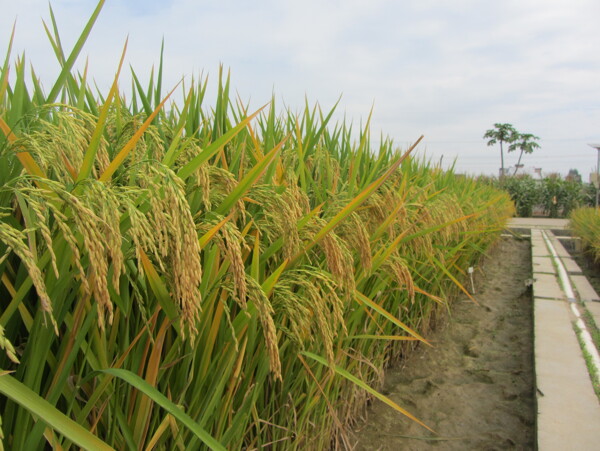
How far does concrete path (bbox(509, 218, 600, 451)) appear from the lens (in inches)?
81.7

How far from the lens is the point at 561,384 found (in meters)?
2.60

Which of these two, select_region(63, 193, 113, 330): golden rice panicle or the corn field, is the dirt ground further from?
select_region(63, 193, 113, 330): golden rice panicle

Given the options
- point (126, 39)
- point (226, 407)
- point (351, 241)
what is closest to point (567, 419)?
point (351, 241)

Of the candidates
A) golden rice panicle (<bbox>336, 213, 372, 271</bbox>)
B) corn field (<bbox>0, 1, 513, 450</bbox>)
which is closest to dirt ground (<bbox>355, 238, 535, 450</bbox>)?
corn field (<bbox>0, 1, 513, 450</bbox>)

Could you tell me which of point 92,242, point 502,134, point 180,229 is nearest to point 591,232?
point 180,229

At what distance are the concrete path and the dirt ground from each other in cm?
18

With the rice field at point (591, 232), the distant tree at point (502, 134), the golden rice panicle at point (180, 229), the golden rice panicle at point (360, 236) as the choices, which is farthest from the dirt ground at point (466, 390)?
the distant tree at point (502, 134)

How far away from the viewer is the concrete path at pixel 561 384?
2074 mm

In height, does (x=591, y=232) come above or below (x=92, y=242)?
below

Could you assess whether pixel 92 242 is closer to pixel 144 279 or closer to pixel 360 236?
pixel 144 279

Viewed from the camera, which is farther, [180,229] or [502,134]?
[502,134]

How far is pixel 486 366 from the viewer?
3318mm

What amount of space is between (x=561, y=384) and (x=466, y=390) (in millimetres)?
576

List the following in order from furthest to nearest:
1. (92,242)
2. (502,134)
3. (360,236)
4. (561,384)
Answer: (502,134)
(561,384)
(360,236)
(92,242)
